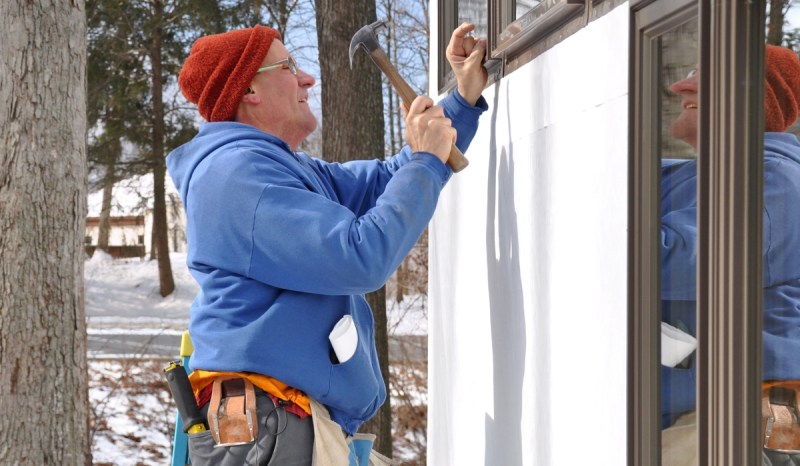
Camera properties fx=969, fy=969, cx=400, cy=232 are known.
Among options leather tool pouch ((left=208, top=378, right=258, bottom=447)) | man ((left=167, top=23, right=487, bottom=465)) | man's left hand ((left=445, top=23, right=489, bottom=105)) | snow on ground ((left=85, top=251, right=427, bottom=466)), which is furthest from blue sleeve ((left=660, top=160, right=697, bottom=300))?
snow on ground ((left=85, top=251, right=427, bottom=466))

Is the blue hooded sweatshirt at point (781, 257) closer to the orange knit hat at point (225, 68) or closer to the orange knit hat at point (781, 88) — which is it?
the orange knit hat at point (781, 88)

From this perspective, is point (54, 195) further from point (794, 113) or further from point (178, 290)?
point (178, 290)

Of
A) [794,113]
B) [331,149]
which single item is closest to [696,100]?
[794,113]

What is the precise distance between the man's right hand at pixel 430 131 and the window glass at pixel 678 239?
929 mm

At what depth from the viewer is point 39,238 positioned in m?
4.64

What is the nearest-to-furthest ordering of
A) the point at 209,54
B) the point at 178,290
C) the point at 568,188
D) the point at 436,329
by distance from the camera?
the point at 568,188 → the point at 209,54 → the point at 436,329 → the point at 178,290

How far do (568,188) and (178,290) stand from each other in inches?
644

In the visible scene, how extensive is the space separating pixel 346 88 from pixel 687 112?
5.31 metres

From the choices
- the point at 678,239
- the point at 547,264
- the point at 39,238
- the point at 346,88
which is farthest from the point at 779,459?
the point at 346,88

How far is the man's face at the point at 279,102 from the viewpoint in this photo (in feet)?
10.1

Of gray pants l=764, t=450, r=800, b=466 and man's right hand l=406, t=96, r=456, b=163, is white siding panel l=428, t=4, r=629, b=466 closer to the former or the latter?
man's right hand l=406, t=96, r=456, b=163

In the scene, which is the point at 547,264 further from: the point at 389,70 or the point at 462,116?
the point at 389,70

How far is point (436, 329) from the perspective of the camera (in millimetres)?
4188

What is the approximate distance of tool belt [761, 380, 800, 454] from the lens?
149 cm
